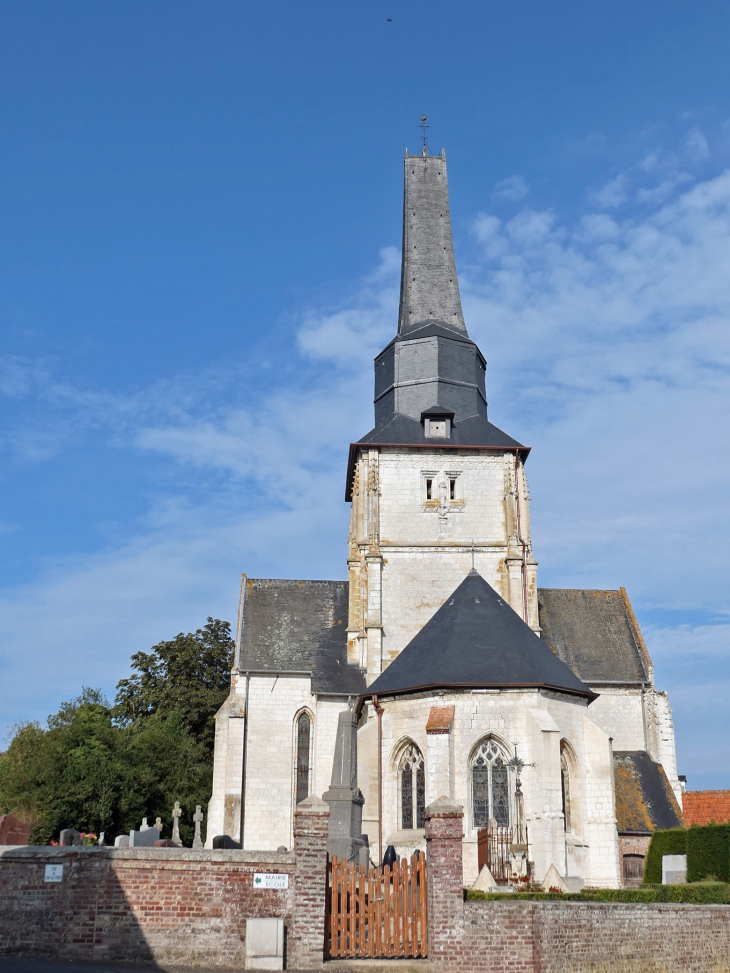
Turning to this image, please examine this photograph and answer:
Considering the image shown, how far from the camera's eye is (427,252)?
3550 cm

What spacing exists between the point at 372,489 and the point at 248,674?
717 cm

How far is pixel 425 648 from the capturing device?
2370cm

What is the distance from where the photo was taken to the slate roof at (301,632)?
3055cm

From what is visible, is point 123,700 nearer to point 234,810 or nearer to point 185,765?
point 185,765

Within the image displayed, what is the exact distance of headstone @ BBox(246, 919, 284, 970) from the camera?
11.7 meters

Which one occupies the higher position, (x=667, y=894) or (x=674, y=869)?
(x=674, y=869)

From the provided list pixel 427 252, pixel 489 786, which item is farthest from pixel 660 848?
pixel 427 252

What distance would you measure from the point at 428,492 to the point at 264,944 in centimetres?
2079

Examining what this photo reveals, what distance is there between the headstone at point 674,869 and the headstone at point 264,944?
10.8 metres

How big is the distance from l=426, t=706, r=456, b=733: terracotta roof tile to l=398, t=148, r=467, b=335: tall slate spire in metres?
16.2

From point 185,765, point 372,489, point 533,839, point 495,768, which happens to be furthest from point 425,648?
point 185,765

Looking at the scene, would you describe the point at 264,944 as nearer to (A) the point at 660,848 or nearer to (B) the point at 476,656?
(B) the point at 476,656

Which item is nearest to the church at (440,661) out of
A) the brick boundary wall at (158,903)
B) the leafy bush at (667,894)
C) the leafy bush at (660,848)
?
the leafy bush at (660,848)

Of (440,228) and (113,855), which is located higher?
(440,228)
